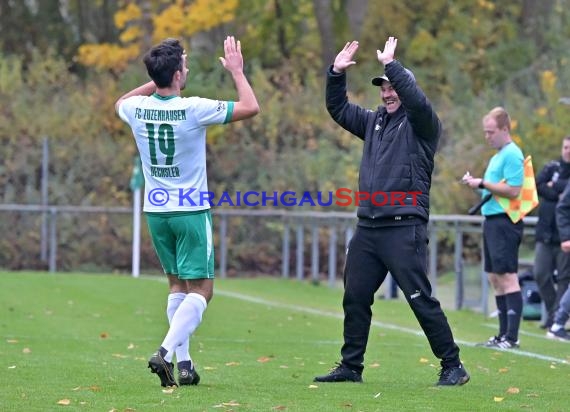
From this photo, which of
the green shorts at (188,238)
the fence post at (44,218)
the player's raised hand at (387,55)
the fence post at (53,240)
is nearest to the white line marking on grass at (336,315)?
the player's raised hand at (387,55)

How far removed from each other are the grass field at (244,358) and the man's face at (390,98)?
1.79 meters

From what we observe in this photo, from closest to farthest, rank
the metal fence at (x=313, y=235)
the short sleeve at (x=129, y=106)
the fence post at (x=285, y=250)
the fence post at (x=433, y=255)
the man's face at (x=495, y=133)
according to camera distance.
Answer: the short sleeve at (x=129, y=106) → the man's face at (x=495, y=133) → the metal fence at (x=313, y=235) → the fence post at (x=433, y=255) → the fence post at (x=285, y=250)

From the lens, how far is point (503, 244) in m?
11.9

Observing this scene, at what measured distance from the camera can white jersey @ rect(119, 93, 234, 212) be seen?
8.21 meters

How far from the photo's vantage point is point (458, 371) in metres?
8.73

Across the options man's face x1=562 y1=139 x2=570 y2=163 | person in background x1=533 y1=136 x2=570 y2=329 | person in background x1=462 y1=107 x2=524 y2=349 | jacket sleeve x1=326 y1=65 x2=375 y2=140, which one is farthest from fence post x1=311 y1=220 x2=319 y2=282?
jacket sleeve x1=326 y1=65 x2=375 y2=140

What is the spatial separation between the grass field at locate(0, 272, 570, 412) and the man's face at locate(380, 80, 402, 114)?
1.79 meters

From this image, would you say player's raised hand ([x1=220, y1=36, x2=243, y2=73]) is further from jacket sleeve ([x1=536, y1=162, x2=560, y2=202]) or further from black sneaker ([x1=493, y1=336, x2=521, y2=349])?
jacket sleeve ([x1=536, y1=162, x2=560, y2=202])

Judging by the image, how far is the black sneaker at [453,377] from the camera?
8688 millimetres

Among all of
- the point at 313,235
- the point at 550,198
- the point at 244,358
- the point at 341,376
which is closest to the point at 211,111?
the point at 341,376

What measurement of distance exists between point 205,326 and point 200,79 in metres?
14.0

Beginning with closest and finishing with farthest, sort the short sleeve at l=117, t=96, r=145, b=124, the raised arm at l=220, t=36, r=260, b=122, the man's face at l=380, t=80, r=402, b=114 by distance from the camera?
the raised arm at l=220, t=36, r=260, b=122 → the short sleeve at l=117, t=96, r=145, b=124 → the man's face at l=380, t=80, r=402, b=114

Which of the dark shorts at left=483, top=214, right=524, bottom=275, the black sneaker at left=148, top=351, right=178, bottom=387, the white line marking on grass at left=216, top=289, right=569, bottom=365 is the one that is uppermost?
the dark shorts at left=483, top=214, right=524, bottom=275

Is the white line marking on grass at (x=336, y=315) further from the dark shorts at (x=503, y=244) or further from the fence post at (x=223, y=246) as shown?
the fence post at (x=223, y=246)
